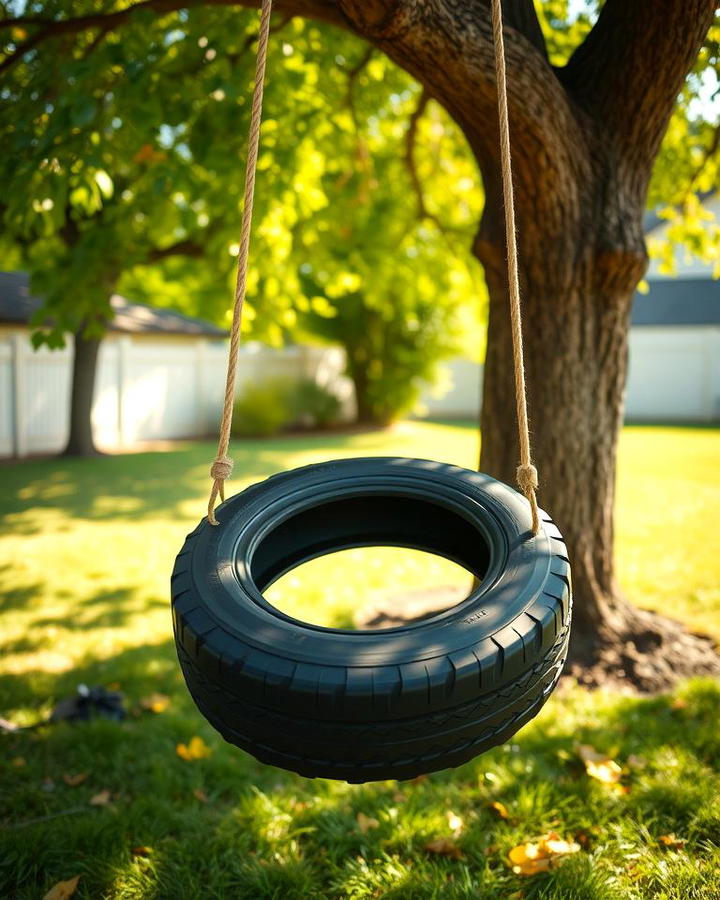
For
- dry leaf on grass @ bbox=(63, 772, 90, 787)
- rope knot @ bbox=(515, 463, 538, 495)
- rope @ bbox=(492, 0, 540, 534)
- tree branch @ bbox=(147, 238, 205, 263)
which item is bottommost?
dry leaf on grass @ bbox=(63, 772, 90, 787)

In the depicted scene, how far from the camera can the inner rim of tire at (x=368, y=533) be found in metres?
2.31

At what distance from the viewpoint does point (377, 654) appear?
1.55m

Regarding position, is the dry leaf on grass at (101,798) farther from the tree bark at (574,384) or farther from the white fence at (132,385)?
the white fence at (132,385)

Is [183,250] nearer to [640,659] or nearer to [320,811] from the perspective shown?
[640,659]

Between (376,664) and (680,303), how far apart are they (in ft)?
76.0

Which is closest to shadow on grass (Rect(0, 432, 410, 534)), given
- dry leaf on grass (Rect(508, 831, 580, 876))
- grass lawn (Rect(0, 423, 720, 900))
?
grass lawn (Rect(0, 423, 720, 900))

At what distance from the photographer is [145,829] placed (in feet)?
7.82

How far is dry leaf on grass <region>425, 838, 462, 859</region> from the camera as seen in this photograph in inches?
88.1

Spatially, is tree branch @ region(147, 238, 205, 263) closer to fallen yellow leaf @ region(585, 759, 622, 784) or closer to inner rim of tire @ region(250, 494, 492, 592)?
inner rim of tire @ region(250, 494, 492, 592)

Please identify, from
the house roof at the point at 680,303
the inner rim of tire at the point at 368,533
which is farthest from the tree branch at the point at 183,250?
the house roof at the point at 680,303

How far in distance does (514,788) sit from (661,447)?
1168 cm

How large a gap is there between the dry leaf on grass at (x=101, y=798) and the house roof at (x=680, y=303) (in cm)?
2140

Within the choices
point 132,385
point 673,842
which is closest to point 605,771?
point 673,842

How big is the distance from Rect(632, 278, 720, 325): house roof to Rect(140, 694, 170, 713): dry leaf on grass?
20686mm
